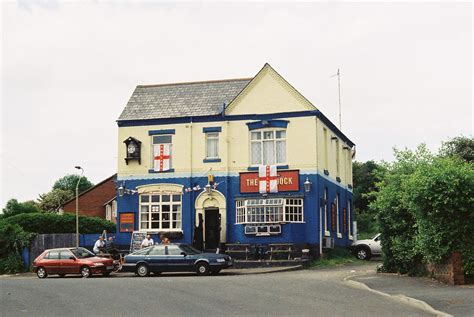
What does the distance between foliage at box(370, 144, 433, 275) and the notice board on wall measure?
49.8 ft

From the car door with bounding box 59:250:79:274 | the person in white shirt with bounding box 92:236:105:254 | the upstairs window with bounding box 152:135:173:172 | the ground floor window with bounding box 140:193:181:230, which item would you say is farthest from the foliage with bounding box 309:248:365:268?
the car door with bounding box 59:250:79:274

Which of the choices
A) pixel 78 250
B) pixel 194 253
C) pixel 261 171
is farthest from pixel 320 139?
pixel 78 250

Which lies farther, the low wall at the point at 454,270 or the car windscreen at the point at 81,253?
the car windscreen at the point at 81,253

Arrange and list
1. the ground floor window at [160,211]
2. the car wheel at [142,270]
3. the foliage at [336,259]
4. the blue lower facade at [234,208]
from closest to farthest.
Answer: the car wheel at [142,270] < the foliage at [336,259] < the blue lower facade at [234,208] < the ground floor window at [160,211]

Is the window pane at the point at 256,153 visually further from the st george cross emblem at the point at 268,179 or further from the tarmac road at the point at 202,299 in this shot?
the tarmac road at the point at 202,299

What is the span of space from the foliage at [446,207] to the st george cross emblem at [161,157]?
19178 millimetres

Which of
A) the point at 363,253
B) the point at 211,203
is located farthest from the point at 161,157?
the point at 363,253

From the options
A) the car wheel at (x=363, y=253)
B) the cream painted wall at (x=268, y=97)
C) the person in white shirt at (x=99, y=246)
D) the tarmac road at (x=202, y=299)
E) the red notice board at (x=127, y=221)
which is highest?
the cream painted wall at (x=268, y=97)

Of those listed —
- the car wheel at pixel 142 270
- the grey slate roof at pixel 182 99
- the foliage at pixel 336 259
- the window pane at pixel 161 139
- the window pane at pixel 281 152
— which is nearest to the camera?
the car wheel at pixel 142 270

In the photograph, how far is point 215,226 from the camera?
37781 mm

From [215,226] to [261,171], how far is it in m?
3.76

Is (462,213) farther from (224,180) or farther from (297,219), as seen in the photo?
(224,180)

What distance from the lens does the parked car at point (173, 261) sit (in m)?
29.5

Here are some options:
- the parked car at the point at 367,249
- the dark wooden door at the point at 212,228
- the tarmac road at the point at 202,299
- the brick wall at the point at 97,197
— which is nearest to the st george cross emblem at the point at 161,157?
the dark wooden door at the point at 212,228
